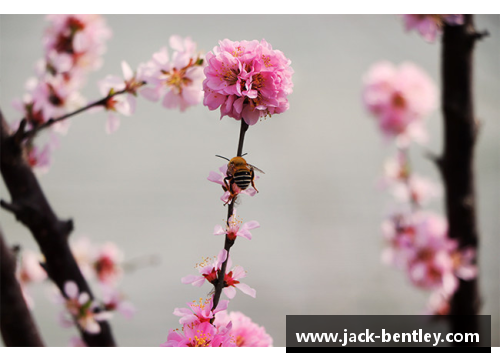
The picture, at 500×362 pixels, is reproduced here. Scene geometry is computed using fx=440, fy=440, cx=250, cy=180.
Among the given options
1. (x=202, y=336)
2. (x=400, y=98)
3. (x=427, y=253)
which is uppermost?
(x=400, y=98)

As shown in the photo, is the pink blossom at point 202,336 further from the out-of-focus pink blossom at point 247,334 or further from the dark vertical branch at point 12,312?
the dark vertical branch at point 12,312

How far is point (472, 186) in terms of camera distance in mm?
769

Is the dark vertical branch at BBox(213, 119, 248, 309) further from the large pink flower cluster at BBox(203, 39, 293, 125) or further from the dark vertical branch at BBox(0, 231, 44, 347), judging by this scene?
the dark vertical branch at BBox(0, 231, 44, 347)

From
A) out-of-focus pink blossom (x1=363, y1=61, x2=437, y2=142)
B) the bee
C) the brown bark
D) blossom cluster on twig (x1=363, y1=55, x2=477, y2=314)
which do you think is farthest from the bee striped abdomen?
out-of-focus pink blossom (x1=363, y1=61, x2=437, y2=142)

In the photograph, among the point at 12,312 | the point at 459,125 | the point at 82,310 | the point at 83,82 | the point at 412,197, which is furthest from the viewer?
the point at 412,197

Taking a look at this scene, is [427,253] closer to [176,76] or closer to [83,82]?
[176,76]

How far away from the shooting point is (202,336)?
393mm

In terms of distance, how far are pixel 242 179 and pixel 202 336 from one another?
145mm

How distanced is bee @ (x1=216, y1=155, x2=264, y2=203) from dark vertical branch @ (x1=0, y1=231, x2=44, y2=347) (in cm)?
28

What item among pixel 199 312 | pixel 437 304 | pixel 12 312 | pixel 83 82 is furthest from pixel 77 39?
pixel 437 304

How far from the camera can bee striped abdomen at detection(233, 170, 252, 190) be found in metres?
0.40

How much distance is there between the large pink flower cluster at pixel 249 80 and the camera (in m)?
0.40

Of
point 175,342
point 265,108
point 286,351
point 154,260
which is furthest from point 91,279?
point 265,108

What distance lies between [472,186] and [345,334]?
350 mm
